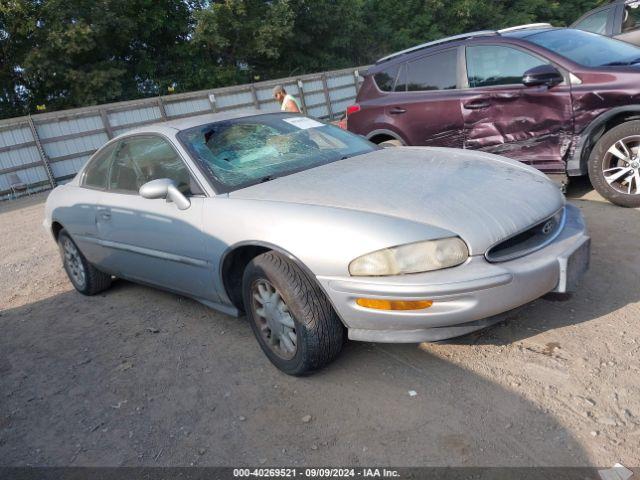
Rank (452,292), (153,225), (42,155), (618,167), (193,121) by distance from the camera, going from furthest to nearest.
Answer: (42,155)
(618,167)
(193,121)
(153,225)
(452,292)

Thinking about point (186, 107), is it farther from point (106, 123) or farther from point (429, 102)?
point (429, 102)

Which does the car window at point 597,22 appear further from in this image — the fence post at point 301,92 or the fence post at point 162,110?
the fence post at point 162,110

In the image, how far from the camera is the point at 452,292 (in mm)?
2381

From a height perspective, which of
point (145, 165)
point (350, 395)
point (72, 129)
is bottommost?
point (350, 395)

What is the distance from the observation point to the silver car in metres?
2.45

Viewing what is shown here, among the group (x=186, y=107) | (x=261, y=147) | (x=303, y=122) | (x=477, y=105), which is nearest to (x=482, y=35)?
(x=477, y=105)

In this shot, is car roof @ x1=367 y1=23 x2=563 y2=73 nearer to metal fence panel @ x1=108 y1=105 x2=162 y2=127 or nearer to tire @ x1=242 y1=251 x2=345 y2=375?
tire @ x1=242 y1=251 x2=345 y2=375

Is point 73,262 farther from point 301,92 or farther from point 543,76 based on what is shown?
point 301,92

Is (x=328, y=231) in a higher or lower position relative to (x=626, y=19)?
lower

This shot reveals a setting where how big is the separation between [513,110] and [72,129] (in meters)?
12.1

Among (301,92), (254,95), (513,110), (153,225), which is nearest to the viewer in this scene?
(153,225)

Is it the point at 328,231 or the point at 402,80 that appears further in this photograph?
the point at 402,80

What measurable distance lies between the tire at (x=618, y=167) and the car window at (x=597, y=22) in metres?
5.02

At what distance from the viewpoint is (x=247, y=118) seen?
153 inches
